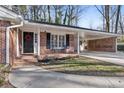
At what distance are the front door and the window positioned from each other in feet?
5.96

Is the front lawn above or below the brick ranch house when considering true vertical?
below

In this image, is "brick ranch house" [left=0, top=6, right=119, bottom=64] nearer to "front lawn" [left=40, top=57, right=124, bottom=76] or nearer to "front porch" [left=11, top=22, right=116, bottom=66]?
"front porch" [left=11, top=22, right=116, bottom=66]

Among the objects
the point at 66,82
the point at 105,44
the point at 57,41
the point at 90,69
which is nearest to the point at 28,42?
the point at 57,41

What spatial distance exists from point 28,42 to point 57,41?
2.54 metres

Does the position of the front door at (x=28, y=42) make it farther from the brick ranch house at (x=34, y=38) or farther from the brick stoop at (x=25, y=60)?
the brick stoop at (x=25, y=60)

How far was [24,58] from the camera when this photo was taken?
14.9 meters

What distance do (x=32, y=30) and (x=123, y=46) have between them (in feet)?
71.2

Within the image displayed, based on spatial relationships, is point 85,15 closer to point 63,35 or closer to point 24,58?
point 63,35

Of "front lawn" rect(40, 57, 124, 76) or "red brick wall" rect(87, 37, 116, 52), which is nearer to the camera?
"front lawn" rect(40, 57, 124, 76)

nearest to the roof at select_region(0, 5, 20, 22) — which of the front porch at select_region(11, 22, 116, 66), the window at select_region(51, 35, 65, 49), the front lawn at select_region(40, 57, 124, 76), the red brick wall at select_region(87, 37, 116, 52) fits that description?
the front porch at select_region(11, 22, 116, 66)

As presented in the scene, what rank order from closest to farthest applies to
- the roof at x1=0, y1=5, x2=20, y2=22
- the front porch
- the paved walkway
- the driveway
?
the driveway < the roof at x1=0, y1=5, x2=20, y2=22 < the paved walkway < the front porch

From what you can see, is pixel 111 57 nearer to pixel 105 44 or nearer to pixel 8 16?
pixel 105 44

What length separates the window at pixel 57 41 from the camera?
59.5ft

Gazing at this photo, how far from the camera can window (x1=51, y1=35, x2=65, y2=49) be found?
1812 cm
